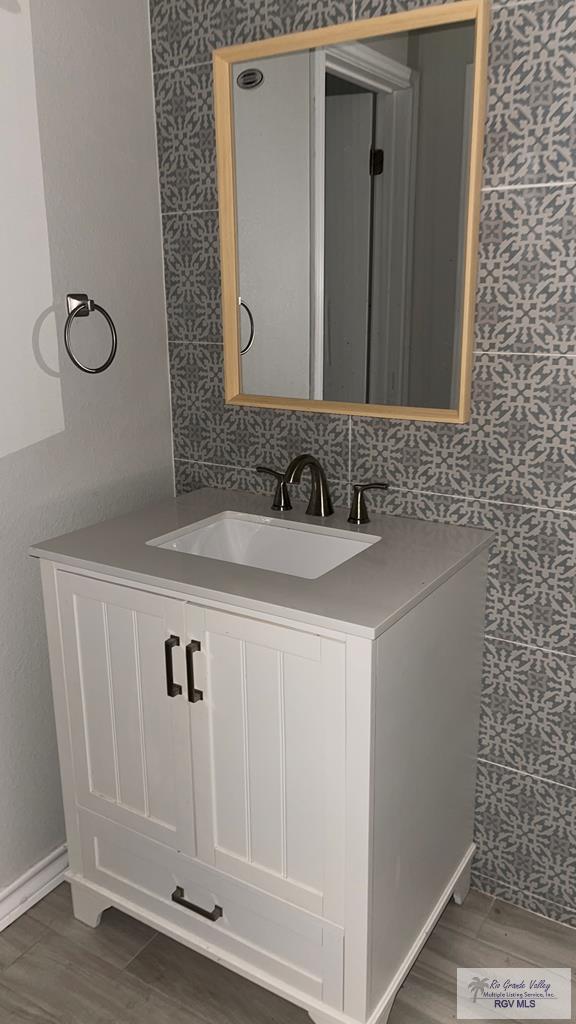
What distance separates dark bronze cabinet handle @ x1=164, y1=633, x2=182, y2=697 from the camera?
57.9 inches

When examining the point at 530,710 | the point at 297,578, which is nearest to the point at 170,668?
the point at 297,578

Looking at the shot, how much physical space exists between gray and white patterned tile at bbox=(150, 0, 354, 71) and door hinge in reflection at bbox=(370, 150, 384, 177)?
26cm

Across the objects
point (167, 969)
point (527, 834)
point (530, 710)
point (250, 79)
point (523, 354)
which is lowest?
point (167, 969)

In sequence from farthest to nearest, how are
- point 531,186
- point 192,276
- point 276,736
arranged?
1. point 192,276
2. point 531,186
3. point 276,736

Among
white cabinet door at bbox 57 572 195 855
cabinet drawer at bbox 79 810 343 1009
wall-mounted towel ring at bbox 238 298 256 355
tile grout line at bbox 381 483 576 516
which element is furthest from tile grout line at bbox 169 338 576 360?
cabinet drawer at bbox 79 810 343 1009

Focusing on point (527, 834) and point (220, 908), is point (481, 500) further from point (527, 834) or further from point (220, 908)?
point (220, 908)

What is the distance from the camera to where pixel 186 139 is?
1.89 m

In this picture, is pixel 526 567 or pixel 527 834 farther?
pixel 527 834

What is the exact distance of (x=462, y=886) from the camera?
184cm

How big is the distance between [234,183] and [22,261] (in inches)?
20.0

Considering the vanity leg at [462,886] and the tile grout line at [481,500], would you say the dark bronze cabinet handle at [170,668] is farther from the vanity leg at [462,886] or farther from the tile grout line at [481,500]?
the vanity leg at [462,886]

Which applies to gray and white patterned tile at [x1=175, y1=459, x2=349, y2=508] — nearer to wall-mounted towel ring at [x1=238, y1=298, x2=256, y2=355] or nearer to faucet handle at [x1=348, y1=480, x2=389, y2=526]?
faucet handle at [x1=348, y1=480, x2=389, y2=526]

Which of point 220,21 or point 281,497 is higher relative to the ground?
point 220,21

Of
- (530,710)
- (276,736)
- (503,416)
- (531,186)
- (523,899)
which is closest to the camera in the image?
(276,736)
